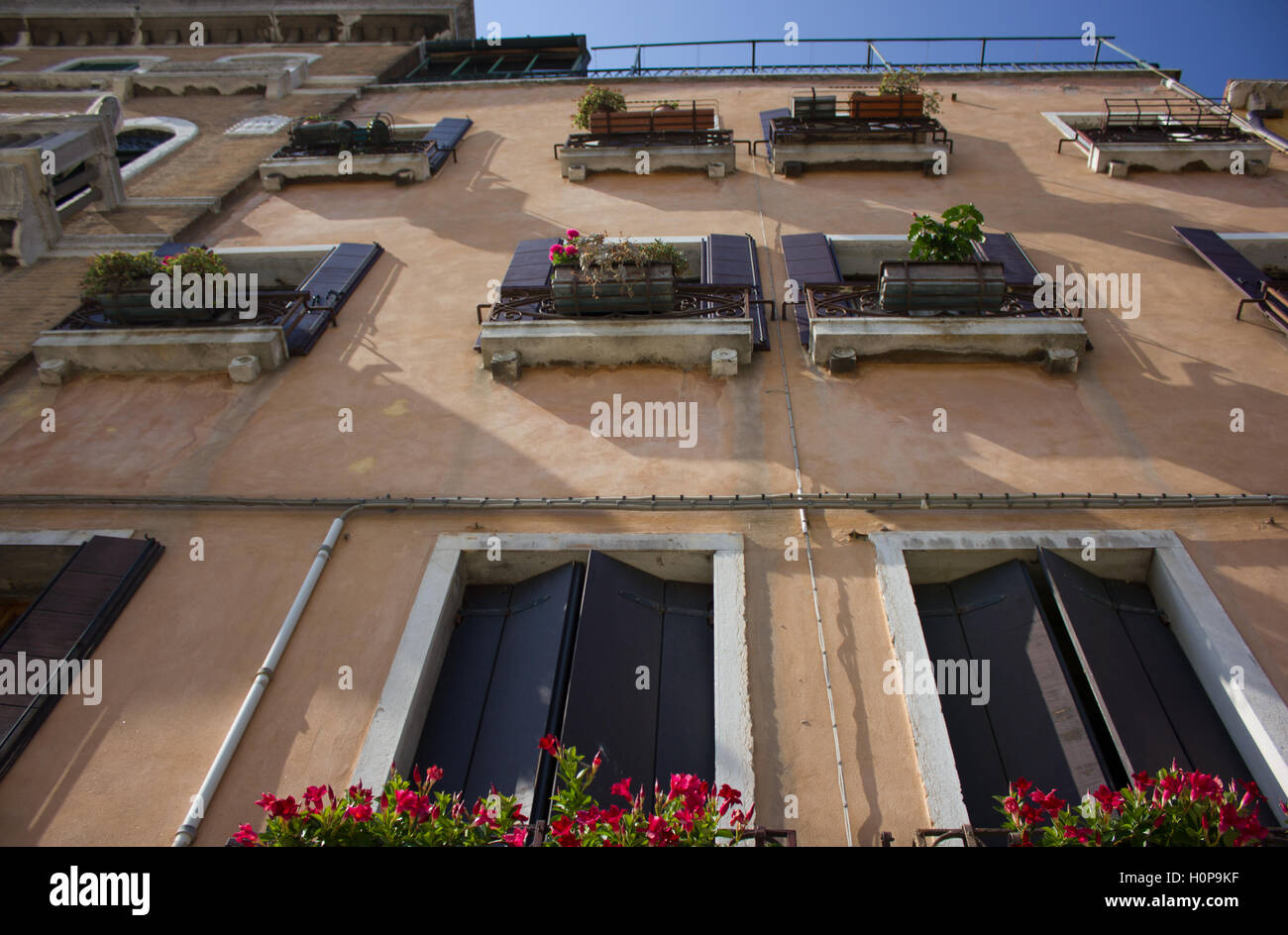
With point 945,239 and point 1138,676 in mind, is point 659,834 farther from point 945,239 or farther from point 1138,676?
point 945,239

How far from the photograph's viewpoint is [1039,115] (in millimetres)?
18625

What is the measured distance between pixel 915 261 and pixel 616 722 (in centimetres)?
696

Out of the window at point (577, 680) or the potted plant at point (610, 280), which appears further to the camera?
the potted plant at point (610, 280)

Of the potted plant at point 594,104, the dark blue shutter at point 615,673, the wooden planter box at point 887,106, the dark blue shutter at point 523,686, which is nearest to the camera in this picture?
the dark blue shutter at point 615,673

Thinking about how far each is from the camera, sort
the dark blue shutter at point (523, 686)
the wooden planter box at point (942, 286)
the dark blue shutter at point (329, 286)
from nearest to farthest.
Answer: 1. the dark blue shutter at point (523, 686)
2. the wooden planter box at point (942, 286)
3. the dark blue shutter at point (329, 286)

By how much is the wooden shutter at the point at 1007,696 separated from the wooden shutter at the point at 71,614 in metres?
6.77

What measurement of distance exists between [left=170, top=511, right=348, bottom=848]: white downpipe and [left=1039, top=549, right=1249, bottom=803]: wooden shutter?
6445mm

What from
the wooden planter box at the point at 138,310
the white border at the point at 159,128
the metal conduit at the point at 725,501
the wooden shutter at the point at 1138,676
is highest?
the white border at the point at 159,128

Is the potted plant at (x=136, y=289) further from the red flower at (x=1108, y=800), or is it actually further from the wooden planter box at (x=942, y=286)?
the red flower at (x=1108, y=800)

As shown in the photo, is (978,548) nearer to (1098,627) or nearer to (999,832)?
(1098,627)

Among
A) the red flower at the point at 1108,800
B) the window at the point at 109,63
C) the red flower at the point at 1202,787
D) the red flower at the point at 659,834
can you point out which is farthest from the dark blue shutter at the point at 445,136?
the red flower at the point at 1202,787

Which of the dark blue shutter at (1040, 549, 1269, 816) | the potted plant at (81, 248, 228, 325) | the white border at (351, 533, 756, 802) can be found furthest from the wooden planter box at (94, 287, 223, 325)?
the dark blue shutter at (1040, 549, 1269, 816)

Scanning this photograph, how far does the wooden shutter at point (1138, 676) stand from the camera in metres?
6.14
